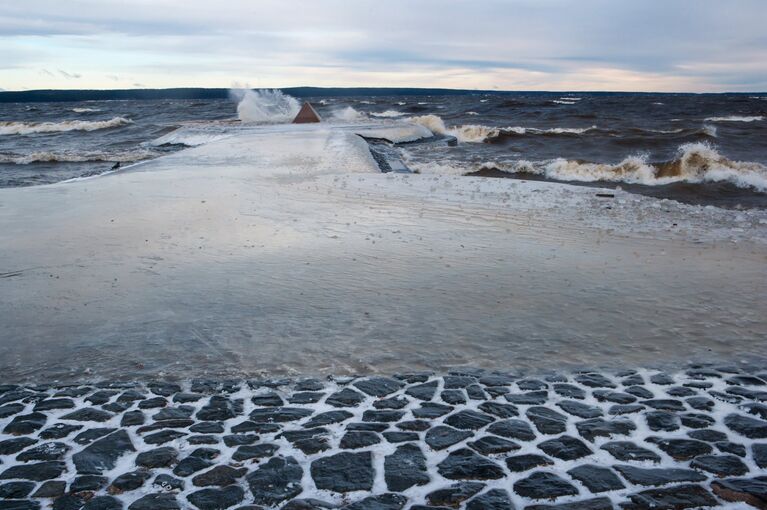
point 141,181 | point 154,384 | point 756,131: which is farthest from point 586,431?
point 756,131

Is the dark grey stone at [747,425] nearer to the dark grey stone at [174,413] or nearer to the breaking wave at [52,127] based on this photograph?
the dark grey stone at [174,413]

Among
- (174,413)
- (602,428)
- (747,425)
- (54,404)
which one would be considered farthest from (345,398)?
(747,425)

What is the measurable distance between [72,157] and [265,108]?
725 inches

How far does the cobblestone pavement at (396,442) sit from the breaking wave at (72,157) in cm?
1615

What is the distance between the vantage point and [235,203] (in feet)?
30.2

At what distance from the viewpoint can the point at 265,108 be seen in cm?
3641

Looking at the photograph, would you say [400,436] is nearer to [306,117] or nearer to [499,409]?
[499,409]

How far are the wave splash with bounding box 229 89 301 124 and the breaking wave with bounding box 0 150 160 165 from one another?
12.0 metres

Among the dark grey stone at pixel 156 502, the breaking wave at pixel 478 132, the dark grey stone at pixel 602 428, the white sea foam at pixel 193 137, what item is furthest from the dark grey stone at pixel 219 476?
the breaking wave at pixel 478 132

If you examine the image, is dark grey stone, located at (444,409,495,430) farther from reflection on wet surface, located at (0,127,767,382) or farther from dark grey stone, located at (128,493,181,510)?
dark grey stone, located at (128,493,181,510)

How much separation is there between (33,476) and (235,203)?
6.43 meters

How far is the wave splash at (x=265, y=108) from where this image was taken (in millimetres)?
33562

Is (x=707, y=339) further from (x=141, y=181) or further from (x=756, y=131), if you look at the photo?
(x=756, y=131)

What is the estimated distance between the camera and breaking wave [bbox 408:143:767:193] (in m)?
13.0
